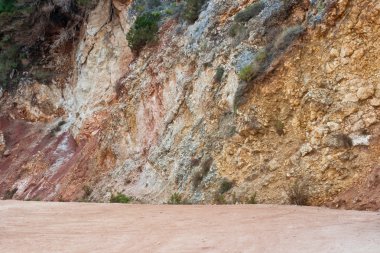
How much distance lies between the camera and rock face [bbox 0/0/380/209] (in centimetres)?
1091

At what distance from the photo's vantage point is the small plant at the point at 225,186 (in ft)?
40.7

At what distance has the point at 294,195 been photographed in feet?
34.7

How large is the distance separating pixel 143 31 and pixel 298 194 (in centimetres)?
1324

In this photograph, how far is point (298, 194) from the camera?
1051cm

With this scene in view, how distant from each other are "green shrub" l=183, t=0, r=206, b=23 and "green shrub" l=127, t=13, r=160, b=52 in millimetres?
2390

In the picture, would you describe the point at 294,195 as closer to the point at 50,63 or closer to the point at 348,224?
the point at 348,224

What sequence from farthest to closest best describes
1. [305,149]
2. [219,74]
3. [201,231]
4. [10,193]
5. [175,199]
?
1. [10,193]
2. [219,74]
3. [175,199]
4. [305,149]
5. [201,231]

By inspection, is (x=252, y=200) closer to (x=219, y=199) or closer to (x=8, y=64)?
(x=219, y=199)

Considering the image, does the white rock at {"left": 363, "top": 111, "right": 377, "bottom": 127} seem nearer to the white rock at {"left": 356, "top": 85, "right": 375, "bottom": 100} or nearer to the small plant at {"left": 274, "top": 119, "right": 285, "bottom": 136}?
the white rock at {"left": 356, "top": 85, "right": 375, "bottom": 100}

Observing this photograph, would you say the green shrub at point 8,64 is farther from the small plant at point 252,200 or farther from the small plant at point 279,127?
the small plant at point 252,200

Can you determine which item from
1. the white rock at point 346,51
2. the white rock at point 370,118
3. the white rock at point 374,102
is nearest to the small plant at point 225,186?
the white rock at point 370,118

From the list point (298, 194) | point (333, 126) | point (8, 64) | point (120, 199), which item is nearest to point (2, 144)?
point (8, 64)

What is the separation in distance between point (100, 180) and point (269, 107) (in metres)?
8.67

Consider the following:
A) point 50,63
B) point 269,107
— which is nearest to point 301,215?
point 269,107
